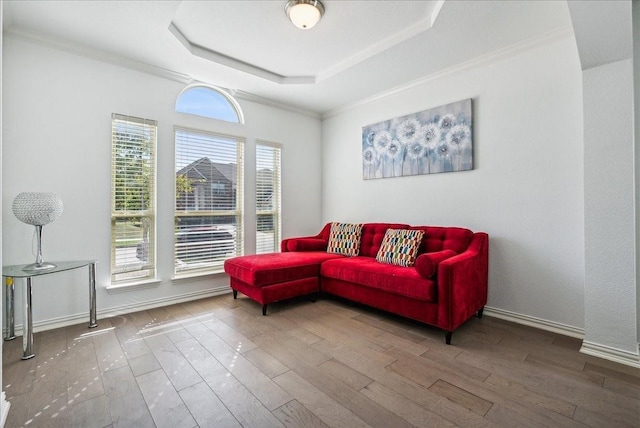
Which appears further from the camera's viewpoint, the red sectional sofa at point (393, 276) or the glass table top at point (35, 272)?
the red sectional sofa at point (393, 276)

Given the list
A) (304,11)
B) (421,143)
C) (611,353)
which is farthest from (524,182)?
(304,11)

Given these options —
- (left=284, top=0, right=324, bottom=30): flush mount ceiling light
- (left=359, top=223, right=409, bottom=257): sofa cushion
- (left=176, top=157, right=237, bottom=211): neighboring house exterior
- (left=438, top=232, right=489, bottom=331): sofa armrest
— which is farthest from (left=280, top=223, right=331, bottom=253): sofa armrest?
(left=284, top=0, right=324, bottom=30): flush mount ceiling light

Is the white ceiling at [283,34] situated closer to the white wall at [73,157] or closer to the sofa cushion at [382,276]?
the white wall at [73,157]

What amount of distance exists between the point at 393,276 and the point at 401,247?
509 mm

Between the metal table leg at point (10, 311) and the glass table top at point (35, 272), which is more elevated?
the glass table top at point (35, 272)

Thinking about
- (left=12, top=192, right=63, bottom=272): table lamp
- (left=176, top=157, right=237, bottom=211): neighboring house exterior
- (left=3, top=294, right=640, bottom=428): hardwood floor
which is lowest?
(left=3, top=294, right=640, bottom=428): hardwood floor

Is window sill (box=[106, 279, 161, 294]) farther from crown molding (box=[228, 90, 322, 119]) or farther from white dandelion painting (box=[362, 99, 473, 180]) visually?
white dandelion painting (box=[362, 99, 473, 180])

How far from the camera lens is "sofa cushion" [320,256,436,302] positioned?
101 inches

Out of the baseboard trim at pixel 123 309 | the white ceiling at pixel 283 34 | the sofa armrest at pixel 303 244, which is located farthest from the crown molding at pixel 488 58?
the baseboard trim at pixel 123 309

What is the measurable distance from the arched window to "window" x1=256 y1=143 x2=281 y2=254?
1.77 feet

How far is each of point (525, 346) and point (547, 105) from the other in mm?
2110

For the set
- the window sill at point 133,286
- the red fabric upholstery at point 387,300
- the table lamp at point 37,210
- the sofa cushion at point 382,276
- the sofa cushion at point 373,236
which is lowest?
the red fabric upholstery at point 387,300

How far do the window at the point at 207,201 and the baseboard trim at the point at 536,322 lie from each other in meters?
3.04

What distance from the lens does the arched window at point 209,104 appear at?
364cm
